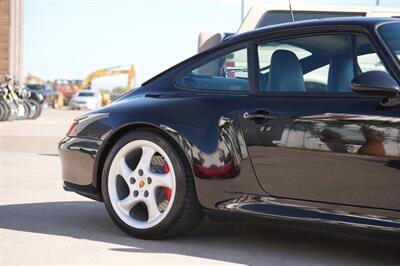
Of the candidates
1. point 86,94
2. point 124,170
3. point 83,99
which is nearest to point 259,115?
point 124,170

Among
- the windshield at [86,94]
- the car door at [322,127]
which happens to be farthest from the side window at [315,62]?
the windshield at [86,94]

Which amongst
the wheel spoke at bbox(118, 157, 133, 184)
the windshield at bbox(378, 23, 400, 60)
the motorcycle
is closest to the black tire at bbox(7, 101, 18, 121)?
the motorcycle

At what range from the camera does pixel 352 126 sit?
4.17 meters

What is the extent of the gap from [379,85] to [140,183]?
5.30 ft

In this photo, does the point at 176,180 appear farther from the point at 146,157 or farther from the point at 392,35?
the point at 392,35

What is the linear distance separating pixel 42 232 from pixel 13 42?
4367 cm

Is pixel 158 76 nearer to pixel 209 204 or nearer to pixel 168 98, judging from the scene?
pixel 168 98

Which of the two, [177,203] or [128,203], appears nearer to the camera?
[177,203]

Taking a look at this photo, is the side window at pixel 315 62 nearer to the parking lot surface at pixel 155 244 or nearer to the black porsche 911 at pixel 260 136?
the black porsche 911 at pixel 260 136

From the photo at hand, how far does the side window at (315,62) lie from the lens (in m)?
4.43

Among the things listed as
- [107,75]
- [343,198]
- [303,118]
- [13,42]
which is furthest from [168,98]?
[107,75]

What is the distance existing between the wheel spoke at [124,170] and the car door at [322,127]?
2.72 ft

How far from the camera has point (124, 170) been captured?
16.1 feet

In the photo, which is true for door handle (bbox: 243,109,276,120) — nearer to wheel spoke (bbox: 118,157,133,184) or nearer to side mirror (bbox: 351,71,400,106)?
side mirror (bbox: 351,71,400,106)
